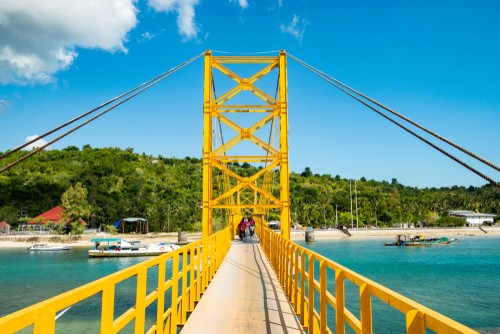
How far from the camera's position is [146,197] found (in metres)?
76.8

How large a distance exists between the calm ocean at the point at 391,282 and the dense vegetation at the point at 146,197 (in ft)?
95.2

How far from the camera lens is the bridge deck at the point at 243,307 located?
501 centimetres

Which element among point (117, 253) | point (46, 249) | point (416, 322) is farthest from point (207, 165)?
point (46, 249)

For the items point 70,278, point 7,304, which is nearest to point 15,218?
point 70,278

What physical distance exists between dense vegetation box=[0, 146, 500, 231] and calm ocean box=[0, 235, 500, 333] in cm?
2901

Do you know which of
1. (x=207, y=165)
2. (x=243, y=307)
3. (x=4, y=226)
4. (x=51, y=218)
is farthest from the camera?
(x=51, y=218)

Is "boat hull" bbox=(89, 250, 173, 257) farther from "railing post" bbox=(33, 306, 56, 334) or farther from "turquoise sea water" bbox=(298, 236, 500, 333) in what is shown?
"railing post" bbox=(33, 306, 56, 334)

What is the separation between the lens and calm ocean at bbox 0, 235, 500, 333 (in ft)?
55.1

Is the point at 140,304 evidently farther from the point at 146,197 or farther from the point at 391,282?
the point at 146,197

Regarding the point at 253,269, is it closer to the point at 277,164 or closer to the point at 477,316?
the point at 277,164

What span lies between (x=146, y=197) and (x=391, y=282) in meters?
60.2

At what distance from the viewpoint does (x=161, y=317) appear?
13.9 feet

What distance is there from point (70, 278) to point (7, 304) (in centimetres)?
779

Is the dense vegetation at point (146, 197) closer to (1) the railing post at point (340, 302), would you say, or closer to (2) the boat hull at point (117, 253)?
(2) the boat hull at point (117, 253)
